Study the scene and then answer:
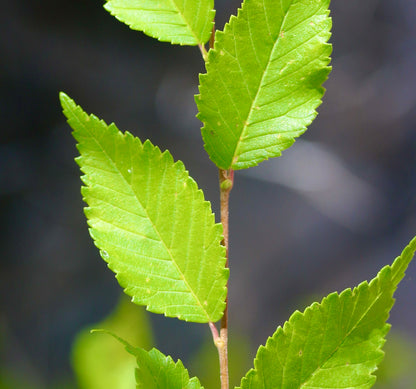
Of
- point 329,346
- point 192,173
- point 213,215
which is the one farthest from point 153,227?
point 192,173

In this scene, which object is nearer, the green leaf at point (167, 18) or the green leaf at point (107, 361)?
the green leaf at point (167, 18)

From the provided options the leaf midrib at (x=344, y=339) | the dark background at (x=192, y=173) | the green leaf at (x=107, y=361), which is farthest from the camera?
the dark background at (x=192, y=173)

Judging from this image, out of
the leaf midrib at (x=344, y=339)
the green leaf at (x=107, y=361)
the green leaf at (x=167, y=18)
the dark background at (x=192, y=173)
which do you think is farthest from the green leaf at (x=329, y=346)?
the dark background at (x=192, y=173)

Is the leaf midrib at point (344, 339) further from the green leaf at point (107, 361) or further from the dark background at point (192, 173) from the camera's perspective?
the dark background at point (192, 173)

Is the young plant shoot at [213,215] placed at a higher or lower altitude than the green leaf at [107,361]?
higher

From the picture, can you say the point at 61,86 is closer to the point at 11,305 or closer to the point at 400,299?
the point at 11,305

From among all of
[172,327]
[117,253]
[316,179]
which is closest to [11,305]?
[172,327]

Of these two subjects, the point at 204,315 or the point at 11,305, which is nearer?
the point at 204,315
